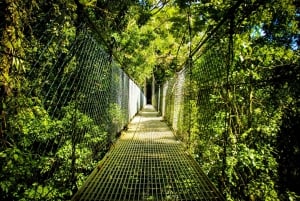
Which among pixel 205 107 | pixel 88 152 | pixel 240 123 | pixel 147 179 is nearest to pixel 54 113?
pixel 88 152

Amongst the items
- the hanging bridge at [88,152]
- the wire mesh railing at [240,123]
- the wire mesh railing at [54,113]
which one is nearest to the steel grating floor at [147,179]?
the hanging bridge at [88,152]

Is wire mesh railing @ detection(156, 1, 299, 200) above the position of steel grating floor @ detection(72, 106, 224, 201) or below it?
above

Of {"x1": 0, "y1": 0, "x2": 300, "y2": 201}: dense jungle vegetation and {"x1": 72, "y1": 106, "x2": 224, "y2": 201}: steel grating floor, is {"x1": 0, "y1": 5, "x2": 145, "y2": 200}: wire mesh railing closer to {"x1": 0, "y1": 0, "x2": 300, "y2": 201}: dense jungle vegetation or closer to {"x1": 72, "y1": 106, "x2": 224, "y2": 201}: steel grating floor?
{"x1": 0, "y1": 0, "x2": 300, "y2": 201}: dense jungle vegetation

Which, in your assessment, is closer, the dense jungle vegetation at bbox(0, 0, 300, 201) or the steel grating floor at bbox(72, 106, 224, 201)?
the steel grating floor at bbox(72, 106, 224, 201)

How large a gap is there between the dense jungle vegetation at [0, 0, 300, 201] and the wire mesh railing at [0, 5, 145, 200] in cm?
1

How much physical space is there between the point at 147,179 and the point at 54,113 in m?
1.14

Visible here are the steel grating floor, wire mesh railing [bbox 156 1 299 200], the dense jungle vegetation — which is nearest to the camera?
the steel grating floor

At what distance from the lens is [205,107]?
3102mm

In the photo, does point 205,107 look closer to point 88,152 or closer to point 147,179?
point 147,179

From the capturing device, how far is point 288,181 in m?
2.55

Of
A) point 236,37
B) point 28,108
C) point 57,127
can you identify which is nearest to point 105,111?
point 57,127

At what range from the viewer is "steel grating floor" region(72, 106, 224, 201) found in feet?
6.44

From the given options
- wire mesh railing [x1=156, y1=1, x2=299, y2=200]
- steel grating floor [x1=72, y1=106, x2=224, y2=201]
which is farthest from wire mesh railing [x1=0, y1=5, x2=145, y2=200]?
wire mesh railing [x1=156, y1=1, x2=299, y2=200]

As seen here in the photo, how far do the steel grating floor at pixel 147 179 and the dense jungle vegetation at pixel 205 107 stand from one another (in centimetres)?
23
